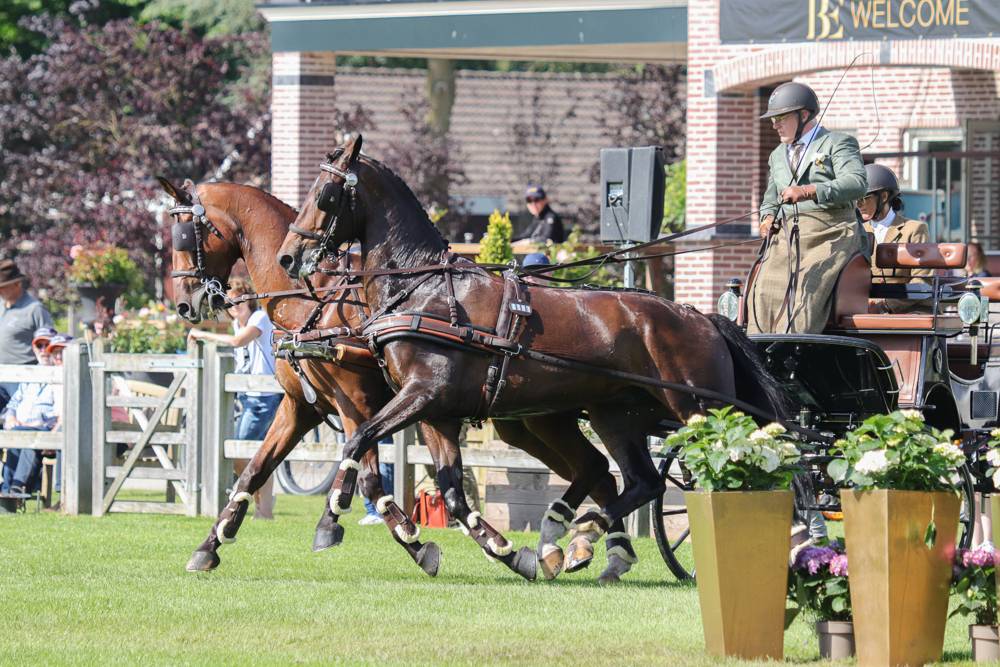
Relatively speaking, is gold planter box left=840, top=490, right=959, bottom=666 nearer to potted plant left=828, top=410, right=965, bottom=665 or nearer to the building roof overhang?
potted plant left=828, top=410, right=965, bottom=665

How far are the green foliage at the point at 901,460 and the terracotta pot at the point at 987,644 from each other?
66 centimetres

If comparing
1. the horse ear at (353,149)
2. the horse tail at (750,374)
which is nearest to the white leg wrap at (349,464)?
the horse ear at (353,149)

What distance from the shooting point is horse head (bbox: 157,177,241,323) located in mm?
10727

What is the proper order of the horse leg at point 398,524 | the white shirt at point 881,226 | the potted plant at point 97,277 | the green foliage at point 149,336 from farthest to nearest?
the potted plant at point 97,277 < the green foliage at point 149,336 < the white shirt at point 881,226 < the horse leg at point 398,524

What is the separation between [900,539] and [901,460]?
31 centimetres

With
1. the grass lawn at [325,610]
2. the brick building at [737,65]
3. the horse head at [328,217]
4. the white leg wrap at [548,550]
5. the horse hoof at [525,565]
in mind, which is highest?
the brick building at [737,65]

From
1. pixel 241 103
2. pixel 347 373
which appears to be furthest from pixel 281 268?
pixel 241 103

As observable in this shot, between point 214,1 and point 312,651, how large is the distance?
92.1 feet

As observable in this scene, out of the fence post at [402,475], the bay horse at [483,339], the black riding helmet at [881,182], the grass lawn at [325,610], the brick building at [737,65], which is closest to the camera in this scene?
the grass lawn at [325,610]

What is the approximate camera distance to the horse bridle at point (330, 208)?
9648 millimetres

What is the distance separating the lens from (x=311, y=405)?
10750 millimetres

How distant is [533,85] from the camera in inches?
1346

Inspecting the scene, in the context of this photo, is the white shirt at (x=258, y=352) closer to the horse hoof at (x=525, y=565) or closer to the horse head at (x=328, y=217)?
the horse head at (x=328, y=217)

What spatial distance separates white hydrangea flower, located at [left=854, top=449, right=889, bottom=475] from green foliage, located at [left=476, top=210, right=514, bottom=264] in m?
10.2
